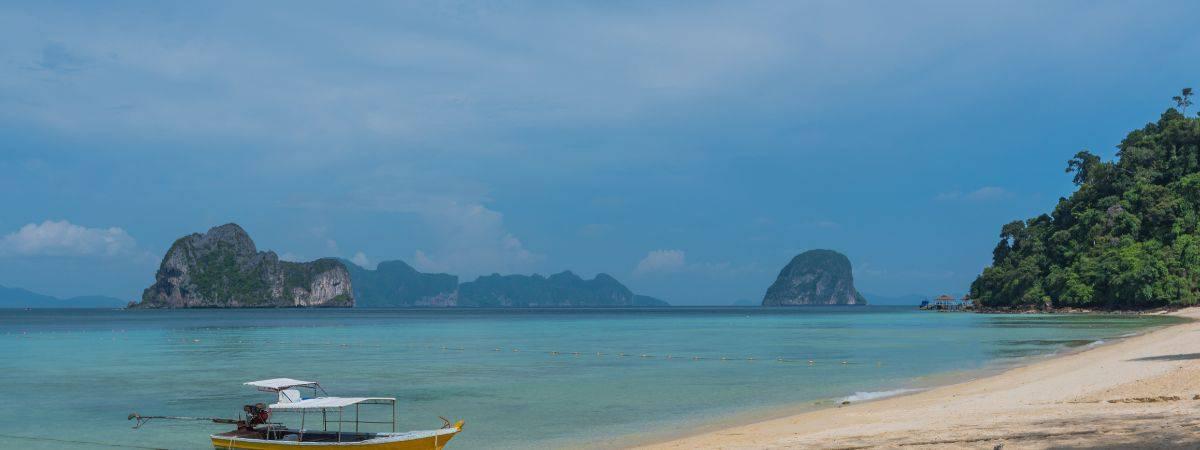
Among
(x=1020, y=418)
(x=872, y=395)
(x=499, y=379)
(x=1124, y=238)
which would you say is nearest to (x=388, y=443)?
(x=1020, y=418)

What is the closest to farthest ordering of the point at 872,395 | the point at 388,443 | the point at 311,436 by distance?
the point at 388,443
the point at 311,436
the point at 872,395

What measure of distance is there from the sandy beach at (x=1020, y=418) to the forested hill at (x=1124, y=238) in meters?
87.7

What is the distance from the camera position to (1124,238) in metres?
114

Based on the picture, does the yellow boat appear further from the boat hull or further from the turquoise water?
the turquoise water

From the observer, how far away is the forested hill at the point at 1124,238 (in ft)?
331

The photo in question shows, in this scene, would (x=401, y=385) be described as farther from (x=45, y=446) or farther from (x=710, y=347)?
(x=710, y=347)

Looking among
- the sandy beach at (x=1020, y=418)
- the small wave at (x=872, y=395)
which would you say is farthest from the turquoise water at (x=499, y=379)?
the sandy beach at (x=1020, y=418)

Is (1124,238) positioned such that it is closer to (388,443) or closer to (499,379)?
(499,379)

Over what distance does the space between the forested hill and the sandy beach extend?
87.7m

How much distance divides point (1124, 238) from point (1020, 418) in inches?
4556

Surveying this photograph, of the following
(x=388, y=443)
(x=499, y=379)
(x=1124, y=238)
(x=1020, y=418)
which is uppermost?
(x=1124, y=238)

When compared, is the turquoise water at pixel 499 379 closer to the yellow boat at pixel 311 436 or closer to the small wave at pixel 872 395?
the small wave at pixel 872 395

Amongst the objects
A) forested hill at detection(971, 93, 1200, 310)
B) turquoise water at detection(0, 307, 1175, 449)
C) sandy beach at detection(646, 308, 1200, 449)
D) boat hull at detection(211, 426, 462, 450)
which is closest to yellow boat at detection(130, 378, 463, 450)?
boat hull at detection(211, 426, 462, 450)

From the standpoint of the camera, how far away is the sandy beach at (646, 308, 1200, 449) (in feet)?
42.2
